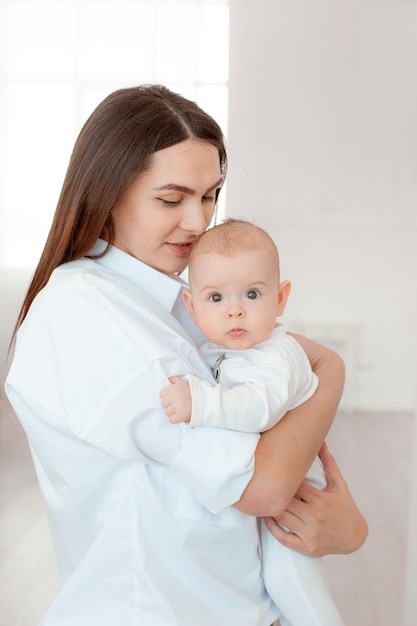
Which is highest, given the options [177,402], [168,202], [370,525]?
[168,202]

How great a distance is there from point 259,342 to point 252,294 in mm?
96

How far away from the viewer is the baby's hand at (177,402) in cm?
139

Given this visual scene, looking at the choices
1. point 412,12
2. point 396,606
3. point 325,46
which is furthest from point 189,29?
point 396,606

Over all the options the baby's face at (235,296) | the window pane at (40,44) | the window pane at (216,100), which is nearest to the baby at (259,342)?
the baby's face at (235,296)

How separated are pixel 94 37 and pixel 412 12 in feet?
5.06

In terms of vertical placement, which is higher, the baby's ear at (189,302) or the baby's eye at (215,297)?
the baby's eye at (215,297)

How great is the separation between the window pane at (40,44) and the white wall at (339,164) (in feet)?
2.65

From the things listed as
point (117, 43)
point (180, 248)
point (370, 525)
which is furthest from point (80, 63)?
point (180, 248)

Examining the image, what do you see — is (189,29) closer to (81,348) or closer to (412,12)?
(412,12)

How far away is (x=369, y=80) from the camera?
165 inches

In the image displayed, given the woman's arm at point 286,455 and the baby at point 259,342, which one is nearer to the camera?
the woman's arm at point 286,455

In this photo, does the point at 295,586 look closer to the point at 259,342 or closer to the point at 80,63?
the point at 259,342

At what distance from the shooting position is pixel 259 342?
168cm

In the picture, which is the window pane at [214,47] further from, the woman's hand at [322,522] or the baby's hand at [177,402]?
the baby's hand at [177,402]
